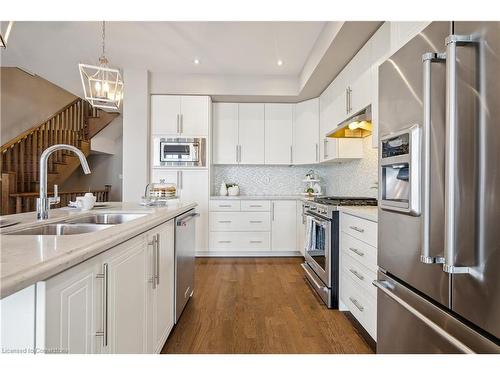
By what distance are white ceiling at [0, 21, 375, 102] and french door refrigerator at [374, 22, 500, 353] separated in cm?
180

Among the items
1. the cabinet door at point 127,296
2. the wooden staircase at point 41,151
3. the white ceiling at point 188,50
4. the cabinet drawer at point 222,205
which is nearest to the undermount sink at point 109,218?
the cabinet door at point 127,296

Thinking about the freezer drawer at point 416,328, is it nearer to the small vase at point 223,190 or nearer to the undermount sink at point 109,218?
the undermount sink at point 109,218

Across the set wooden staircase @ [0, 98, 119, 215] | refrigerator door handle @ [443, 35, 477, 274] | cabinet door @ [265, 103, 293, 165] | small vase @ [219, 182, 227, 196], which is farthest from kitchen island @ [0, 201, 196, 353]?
wooden staircase @ [0, 98, 119, 215]

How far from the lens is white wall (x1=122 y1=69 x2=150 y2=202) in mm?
4332

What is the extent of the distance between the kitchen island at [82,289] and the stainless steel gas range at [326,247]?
1.54m

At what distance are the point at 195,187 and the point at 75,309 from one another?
3.70 metres

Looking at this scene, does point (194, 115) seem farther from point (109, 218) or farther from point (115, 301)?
point (115, 301)

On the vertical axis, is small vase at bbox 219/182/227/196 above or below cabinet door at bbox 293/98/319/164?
below

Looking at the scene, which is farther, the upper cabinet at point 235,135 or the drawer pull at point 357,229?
the upper cabinet at point 235,135

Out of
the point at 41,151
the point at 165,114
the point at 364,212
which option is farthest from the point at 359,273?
the point at 41,151

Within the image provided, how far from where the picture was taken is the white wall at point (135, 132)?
4.33 metres

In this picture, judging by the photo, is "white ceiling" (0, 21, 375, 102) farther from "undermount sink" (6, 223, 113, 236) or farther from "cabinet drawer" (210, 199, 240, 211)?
"undermount sink" (6, 223, 113, 236)

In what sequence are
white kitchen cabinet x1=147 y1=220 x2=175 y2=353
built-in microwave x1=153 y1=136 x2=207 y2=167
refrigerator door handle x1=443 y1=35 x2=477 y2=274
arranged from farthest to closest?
built-in microwave x1=153 y1=136 x2=207 y2=167 < white kitchen cabinet x1=147 y1=220 x2=175 y2=353 < refrigerator door handle x1=443 y1=35 x2=477 y2=274
